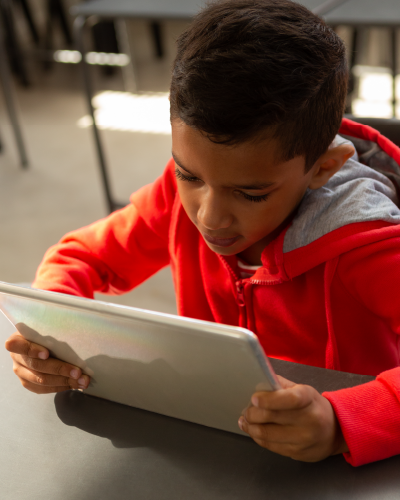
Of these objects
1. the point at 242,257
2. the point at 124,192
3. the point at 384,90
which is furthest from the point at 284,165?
the point at 384,90

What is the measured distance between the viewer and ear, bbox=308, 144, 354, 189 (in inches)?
27.2

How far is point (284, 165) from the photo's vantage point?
629 mm

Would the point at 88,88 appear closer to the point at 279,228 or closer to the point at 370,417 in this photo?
the point at 279,228

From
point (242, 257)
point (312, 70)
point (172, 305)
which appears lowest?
point (172, 305)

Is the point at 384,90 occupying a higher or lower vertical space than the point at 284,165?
lower

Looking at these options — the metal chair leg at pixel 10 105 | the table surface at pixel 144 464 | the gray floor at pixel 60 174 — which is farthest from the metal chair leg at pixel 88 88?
the table surface at pixel 144 464

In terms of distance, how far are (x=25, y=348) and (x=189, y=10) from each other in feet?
5.16

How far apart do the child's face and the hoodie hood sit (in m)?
0.03

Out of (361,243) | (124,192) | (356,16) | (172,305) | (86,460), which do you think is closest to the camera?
(86,460)

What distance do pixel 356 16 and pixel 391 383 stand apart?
5.04ft

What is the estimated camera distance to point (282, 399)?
0.50 m

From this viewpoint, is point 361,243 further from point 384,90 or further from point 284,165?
point 384,90

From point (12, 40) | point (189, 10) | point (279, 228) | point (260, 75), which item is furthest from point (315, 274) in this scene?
point (12, 40)

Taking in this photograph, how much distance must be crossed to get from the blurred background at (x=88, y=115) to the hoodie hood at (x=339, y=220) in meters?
1.17
